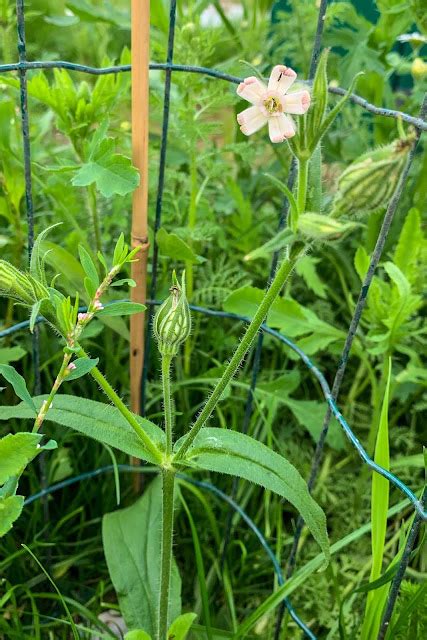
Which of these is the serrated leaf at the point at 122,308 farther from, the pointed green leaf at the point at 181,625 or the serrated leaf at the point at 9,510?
the pointed green leaf at the point at 181,625

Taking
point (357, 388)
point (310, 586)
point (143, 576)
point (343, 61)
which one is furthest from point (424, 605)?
point (343, 61)

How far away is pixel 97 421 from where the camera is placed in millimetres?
833

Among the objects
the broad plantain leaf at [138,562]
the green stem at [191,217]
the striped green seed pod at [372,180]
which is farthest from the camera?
the green stem at [191,217]

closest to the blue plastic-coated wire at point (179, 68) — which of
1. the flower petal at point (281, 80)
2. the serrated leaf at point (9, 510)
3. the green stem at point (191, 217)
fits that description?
the flower petal at point (281, 80)

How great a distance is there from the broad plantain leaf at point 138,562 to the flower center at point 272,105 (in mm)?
644

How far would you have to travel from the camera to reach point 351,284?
1.45 meters

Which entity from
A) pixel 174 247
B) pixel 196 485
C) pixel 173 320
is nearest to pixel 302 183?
pixel 173 320

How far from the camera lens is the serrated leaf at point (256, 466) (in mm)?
784

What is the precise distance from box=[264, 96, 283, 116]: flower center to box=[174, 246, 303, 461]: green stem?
13cm

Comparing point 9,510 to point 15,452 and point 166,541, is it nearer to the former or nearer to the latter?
point 15,452

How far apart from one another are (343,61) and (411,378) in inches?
20.7

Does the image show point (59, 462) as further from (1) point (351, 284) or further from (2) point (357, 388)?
(1) point (351, 284)

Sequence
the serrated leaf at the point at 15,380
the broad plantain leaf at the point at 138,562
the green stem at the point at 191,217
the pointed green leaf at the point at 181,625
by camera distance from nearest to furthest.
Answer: the serrated leaf at the point at 15,380
the pointed green leaf at the point at 181,625
the broad plantain leaf at the point at 138,562
the green stem at the point at 191,217

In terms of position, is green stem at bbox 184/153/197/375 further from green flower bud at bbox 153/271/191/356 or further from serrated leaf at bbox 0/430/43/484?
serrated leaf at bbox 0/430/43/484
